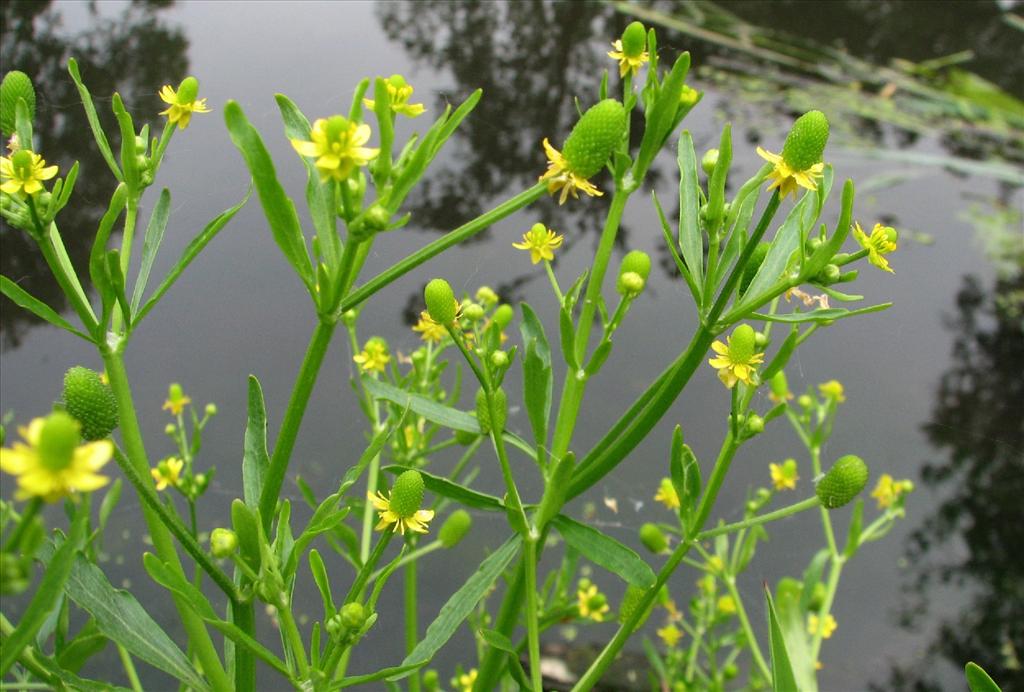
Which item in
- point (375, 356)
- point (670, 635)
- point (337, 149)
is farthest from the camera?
point (670, 635)

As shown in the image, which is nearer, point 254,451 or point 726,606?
point 254,451

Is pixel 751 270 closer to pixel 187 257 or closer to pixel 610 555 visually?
pixel 610 555

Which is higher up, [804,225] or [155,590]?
[804,225]

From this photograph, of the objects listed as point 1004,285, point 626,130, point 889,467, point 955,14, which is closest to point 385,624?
point 626,130

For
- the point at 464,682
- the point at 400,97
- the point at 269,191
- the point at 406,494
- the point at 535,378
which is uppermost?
the point at 400,97

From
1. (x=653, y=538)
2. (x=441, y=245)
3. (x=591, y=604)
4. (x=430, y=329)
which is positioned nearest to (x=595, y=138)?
(x=441, y=245)

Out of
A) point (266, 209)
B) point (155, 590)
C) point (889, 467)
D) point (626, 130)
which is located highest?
point (626, 130)

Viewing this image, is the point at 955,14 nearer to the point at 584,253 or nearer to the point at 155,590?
the point at 584,253
